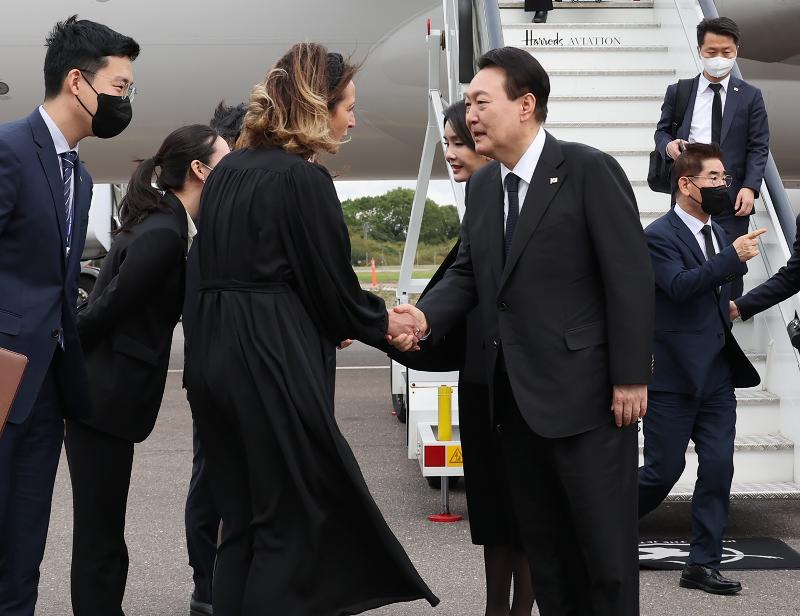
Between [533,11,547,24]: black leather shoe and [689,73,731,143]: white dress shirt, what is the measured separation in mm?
2275

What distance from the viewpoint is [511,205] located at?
10.2 feet

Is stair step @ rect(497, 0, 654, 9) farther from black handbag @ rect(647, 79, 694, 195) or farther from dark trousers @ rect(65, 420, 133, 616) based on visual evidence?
dark trousers @ rect(65, 420, 133, 616)

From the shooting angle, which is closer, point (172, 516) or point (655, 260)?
point (655, 260)

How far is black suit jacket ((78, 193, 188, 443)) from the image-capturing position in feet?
11.1

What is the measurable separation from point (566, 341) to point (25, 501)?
1.49 meters

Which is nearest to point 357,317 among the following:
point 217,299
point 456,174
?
point 217,299

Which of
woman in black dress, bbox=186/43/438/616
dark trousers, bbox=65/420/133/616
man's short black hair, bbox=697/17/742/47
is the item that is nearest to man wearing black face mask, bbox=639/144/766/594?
man's short black hair, bbox=697/17/742/47

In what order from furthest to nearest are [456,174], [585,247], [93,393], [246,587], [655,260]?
[655,260] → [456,174] → [93,393] → [585,247] → [246,587]

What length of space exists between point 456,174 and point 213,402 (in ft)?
4.83

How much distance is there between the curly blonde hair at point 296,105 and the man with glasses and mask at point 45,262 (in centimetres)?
44

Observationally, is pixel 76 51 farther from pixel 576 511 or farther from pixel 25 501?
pixel 576 511

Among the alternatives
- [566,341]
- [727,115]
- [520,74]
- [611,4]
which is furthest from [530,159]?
[611,4]

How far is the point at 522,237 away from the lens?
117 inches

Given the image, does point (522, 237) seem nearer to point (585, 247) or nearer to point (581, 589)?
point (585, 247)
